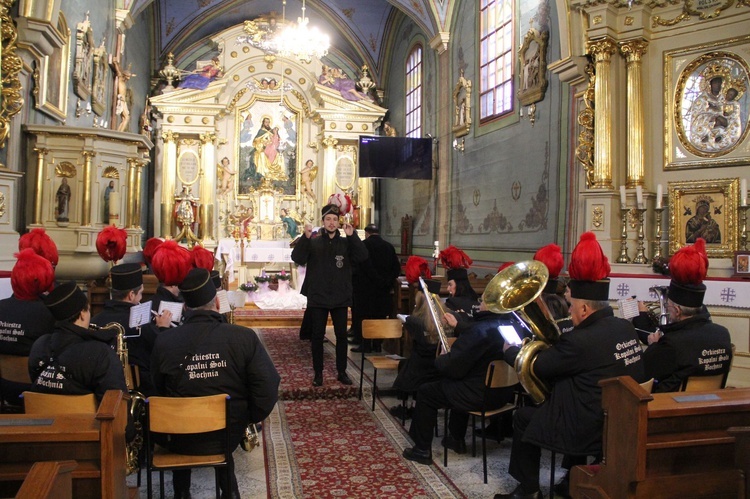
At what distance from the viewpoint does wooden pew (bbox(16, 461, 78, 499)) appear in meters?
1.83

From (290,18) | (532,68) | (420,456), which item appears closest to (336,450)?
(420,456)

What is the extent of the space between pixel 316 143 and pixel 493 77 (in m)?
8.18

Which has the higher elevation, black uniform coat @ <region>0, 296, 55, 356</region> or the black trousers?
black uniform coat @ <region>0, 296, 55, 356</region>

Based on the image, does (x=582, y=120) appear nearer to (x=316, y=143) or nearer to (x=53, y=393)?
(x=53, y=393)

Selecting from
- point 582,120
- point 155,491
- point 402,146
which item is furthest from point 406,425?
point 402,146

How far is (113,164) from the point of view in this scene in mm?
10102

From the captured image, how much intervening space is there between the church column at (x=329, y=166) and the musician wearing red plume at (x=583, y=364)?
1532 cm

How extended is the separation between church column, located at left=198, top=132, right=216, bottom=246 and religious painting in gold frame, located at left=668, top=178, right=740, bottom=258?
43.4ft

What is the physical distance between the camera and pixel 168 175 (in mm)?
17891

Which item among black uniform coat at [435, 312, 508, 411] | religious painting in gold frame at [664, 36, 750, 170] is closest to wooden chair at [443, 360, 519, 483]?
black uniform coat at [435, 312, 508, 411]

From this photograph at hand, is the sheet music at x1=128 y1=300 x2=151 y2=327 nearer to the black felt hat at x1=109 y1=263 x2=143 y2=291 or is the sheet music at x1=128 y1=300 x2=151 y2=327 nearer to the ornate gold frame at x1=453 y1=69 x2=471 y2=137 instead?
the black felt hat at x1=109 y1=263 x2=143 y2=291

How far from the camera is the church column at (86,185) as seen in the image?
9609 millimetres

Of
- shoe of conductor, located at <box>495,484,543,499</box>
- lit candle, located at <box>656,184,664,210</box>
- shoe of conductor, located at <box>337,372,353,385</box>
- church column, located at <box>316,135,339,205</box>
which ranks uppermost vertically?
church column, located at <box>316,135,339,205</box>

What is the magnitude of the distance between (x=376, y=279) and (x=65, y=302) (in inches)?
232
